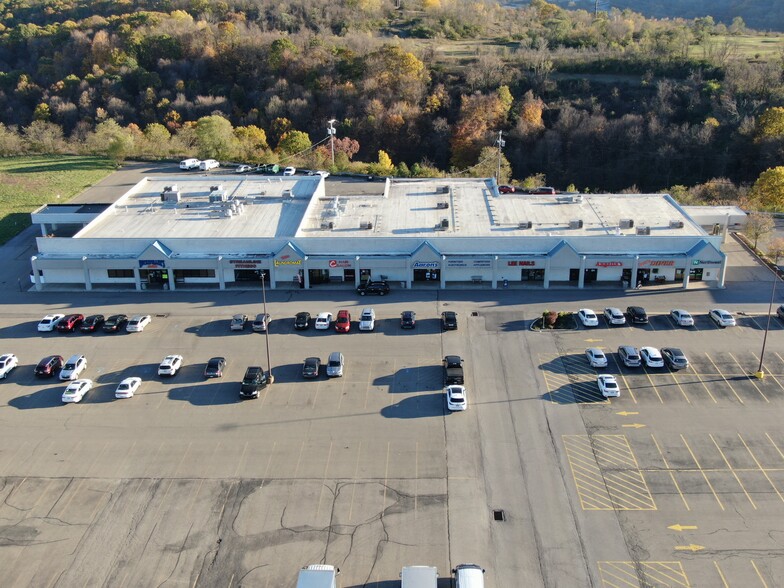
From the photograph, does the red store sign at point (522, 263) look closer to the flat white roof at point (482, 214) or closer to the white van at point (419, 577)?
the flat white roof at point (482, 214)

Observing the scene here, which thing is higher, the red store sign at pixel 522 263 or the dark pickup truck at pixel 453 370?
the red store sign at pixel 522 263

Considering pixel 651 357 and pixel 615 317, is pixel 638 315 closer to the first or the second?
pixel 615 317

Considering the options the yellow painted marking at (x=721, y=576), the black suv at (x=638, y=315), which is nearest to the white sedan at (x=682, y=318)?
the black suv at (x=638, y=315)

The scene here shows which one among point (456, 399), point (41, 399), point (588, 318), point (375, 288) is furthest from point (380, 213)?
point (41, 399)

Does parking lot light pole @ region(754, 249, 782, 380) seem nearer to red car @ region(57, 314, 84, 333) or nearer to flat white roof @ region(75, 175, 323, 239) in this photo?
flat white roof @ region(75, 175, 323, 239)

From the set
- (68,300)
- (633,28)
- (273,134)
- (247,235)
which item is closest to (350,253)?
(247,235)

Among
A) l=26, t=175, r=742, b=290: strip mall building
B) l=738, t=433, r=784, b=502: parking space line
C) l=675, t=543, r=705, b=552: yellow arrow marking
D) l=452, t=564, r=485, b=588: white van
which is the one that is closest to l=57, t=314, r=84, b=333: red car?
l=26, t=175, r=742, b=290: strip mall building
